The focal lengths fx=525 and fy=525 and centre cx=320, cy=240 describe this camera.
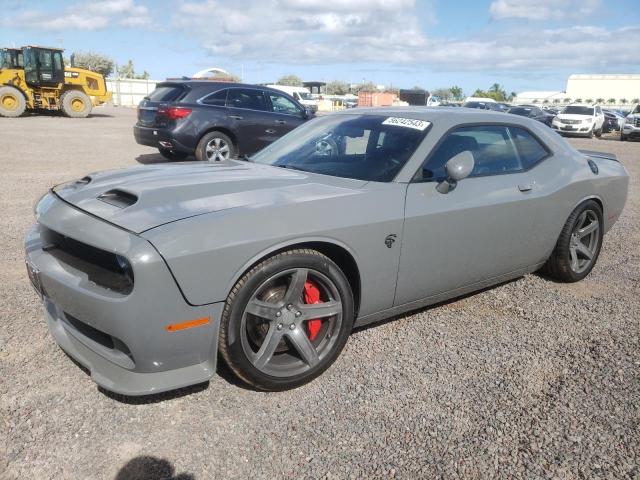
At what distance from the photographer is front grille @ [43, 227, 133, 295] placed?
2.25 metres

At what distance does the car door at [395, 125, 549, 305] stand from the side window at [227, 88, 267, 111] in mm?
6598

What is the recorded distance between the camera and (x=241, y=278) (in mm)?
2402

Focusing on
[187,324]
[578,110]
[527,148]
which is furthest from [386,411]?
[578,110]

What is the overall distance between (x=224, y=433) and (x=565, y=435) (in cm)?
155

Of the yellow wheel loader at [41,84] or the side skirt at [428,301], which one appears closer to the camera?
the side skirt at [428,301]

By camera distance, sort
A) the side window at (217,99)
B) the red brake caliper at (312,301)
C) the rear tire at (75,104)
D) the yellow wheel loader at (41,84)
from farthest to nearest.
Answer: the rear tire at (75,104)
the yellow wheel loader at (41,84)
the side window at (217,99)
the red brake caliper at (312,301)

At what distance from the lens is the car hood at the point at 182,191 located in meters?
2.39

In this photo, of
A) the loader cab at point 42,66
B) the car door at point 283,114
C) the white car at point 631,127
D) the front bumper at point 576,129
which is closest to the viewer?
the car door at point 283,114

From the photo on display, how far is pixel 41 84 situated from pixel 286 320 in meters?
22.2

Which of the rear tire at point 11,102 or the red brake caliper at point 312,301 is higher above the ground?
the red brake caliper at point 312,301

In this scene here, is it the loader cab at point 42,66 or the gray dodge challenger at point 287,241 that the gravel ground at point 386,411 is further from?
the loader cab at point 42,66

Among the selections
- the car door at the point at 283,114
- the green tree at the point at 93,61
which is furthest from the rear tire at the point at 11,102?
the green tree at the point at 93,61

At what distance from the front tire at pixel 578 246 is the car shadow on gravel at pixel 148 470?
323cm

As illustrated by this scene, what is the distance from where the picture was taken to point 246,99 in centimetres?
970
